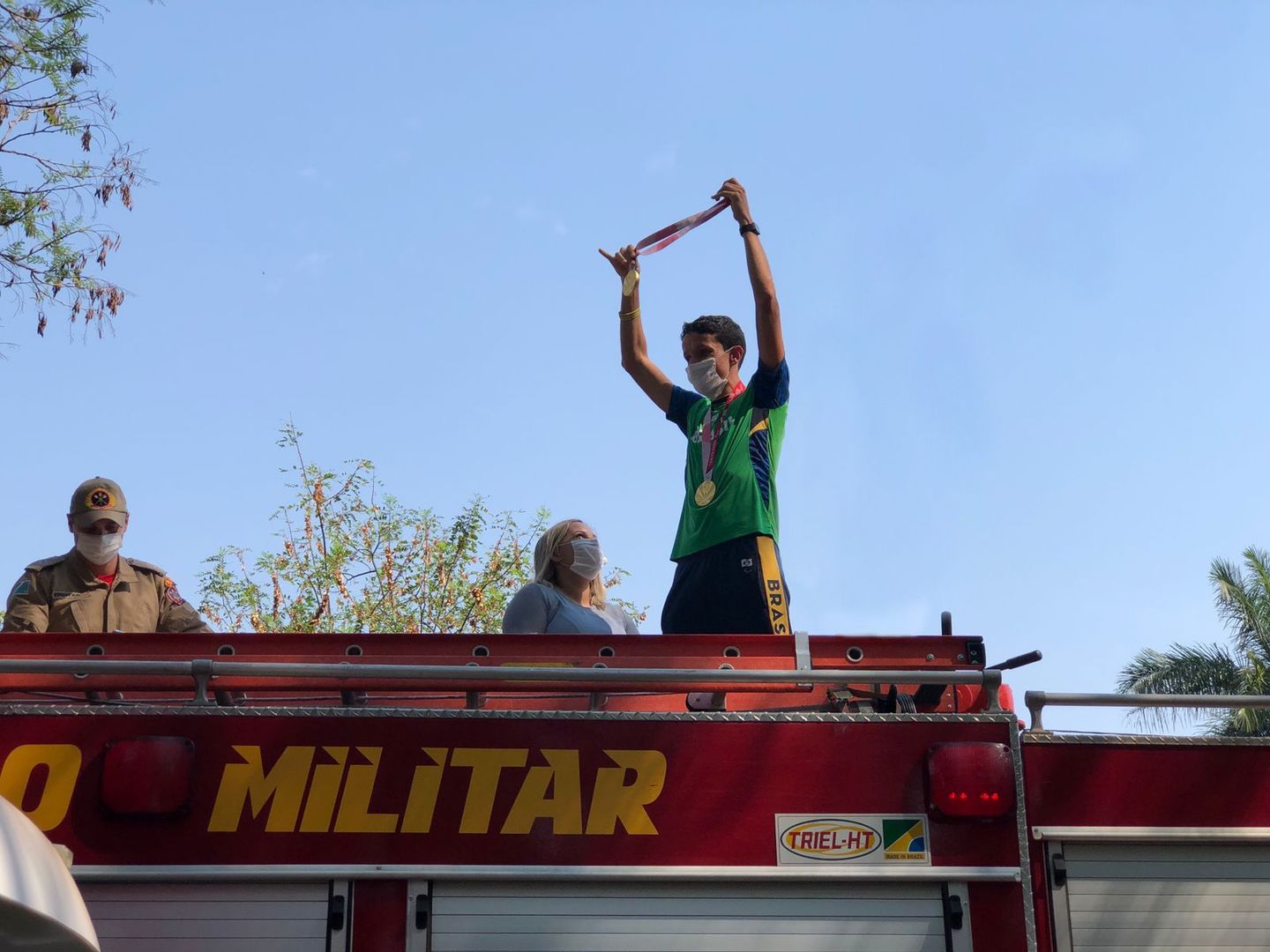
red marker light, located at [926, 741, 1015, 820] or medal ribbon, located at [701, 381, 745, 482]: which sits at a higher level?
medal ribbon, located at [701, 381, 745, 482]

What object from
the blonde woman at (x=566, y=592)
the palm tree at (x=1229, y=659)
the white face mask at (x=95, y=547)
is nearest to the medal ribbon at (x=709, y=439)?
the blonde woman at (x=566, y=592)

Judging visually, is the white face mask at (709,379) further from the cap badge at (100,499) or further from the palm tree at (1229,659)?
the palm tree at (1229,659)

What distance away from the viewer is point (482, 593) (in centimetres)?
2269

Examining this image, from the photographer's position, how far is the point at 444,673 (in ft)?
11.7

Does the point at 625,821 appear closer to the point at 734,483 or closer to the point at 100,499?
the point at 734,483

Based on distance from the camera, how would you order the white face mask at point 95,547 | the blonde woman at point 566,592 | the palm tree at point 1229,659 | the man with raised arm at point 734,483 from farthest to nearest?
the palm tree at point 1229,659
the white face mask at point 95,547
the man with raised arm at point 734,483
the blonde woman at point 566,592

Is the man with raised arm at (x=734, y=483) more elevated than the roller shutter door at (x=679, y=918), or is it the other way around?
the man with raised arm at (x=734, y=483)

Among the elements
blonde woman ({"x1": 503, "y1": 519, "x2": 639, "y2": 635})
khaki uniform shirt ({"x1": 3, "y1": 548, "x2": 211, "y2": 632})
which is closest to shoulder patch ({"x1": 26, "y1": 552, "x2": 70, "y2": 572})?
khaki uniform shirt ({"x1": 3, "y1": 548, "x2": 211, "y2": 632})

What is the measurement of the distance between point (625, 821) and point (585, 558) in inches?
73.0

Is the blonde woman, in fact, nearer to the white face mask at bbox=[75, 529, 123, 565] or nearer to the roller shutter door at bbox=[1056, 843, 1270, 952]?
the white face mask at bbox=[75, 529, 123, 565]

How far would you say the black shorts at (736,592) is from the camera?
509 centimetres

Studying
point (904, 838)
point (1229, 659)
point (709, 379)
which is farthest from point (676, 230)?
point (1229, 659)

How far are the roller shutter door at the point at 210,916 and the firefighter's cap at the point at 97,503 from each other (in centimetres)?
226

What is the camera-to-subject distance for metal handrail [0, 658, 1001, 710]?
11.5ft
